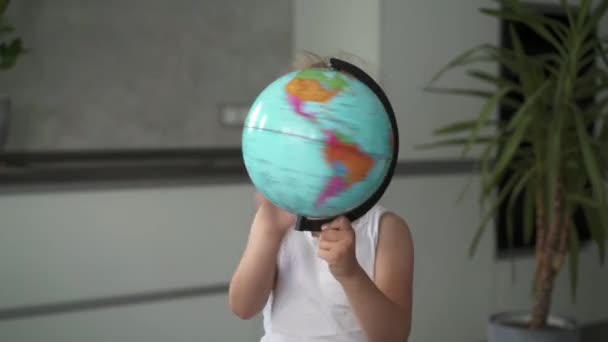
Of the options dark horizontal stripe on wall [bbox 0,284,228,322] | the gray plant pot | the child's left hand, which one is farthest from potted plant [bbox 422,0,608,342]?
the gray plant pot

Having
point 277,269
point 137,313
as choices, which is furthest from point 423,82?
point 277,269

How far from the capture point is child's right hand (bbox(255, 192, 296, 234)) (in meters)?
1.15

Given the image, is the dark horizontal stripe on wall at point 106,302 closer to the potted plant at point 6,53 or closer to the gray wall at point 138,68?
the potted plant at point 6,53

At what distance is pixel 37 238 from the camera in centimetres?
223

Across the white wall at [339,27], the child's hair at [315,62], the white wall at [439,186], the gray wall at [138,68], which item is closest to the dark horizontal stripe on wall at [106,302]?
the gray wall at [138,68]

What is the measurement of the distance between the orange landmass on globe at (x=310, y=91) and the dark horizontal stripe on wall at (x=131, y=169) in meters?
1.52

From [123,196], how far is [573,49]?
154 centimetres

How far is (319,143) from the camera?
909 millimetres

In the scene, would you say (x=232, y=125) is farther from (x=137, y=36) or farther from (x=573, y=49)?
(x=573, y=49)

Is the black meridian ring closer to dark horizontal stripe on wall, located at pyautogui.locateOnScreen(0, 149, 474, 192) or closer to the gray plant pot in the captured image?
dark horizontal stripe on wall, located at pyautogui.locateOnScreen(0, 149, 474, 192)

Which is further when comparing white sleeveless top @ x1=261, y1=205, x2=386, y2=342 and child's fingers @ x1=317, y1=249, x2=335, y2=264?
white sleeveless top @ x1=261, y1=205, x2=386, y2=342

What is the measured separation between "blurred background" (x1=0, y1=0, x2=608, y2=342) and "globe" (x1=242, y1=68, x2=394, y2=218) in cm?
151


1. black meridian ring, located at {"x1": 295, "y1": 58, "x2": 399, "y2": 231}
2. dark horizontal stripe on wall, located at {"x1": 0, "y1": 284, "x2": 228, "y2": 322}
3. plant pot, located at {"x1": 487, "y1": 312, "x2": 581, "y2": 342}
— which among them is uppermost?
black meridian ring, located at {"x1": 295, "y1": 58, "x2": 399, "y2": 231}

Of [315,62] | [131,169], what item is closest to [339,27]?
[131,169]
